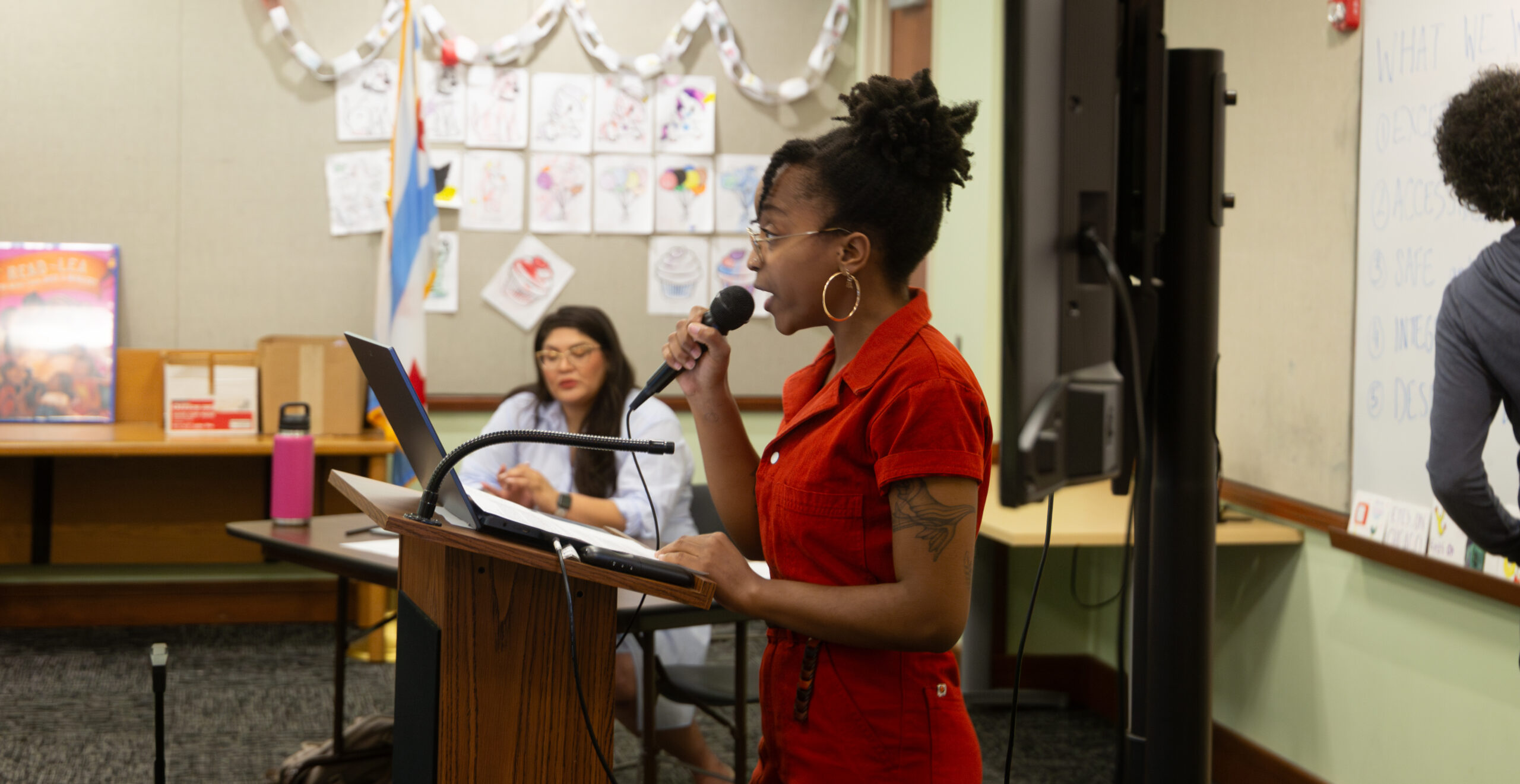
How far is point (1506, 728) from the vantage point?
79.7 inches

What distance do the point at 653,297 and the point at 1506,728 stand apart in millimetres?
3112

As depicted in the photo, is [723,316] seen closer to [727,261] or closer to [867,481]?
[867,481]

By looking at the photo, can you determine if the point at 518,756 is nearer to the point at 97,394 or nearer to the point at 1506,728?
the point at 1506,728

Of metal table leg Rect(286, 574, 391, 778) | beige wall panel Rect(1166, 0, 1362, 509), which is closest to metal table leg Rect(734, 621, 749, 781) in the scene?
metal table leg Rect(286, 574, 391, 778)

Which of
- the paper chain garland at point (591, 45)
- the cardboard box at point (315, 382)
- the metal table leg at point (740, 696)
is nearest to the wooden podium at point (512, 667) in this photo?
the metal table leg at point (740, 696)

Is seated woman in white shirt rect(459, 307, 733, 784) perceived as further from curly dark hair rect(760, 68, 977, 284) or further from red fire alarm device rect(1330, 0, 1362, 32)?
red fire alarm device rect(1330, 0, 1362, 32)

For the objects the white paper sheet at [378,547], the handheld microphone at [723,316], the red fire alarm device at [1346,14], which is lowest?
the white paper sheet at [378,547]

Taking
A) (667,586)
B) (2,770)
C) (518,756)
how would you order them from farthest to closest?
(2,770)
(518,756)
(667,586)

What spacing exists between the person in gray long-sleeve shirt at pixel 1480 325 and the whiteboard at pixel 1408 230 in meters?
0.03

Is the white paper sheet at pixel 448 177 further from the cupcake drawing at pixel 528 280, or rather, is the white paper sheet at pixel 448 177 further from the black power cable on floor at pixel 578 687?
the black power cable on floor at pixel 578 687

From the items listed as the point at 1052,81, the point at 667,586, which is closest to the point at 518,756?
the point at 667,586

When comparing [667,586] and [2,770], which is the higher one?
[667,586]

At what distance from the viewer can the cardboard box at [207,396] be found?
3824 mm

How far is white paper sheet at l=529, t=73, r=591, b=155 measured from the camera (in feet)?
14.0
